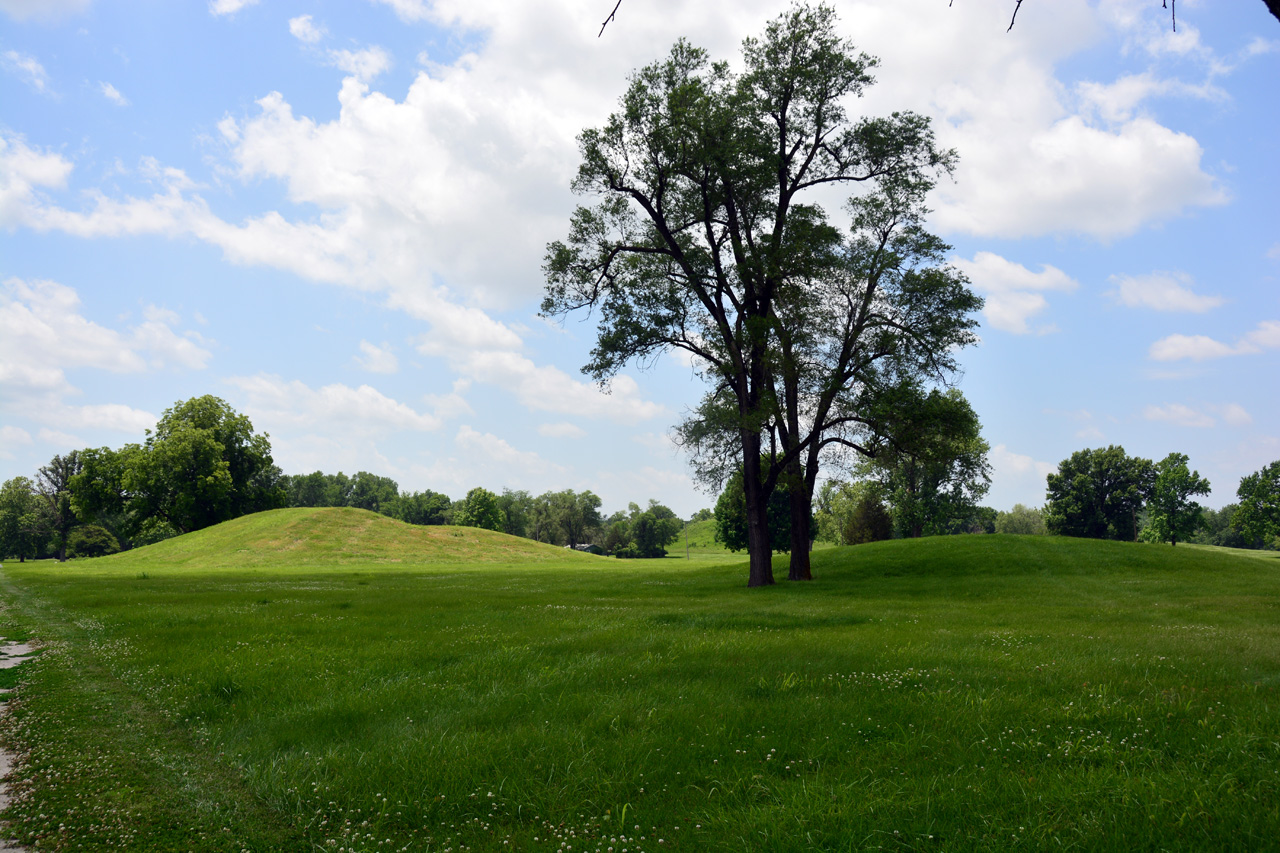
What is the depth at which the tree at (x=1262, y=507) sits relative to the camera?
81.5 metres

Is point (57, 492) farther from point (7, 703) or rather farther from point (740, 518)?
point (7, 703)

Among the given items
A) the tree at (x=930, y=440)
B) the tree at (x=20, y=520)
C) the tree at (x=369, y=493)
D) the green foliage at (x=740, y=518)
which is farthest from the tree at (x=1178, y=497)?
the tree at (x=20, y=520)

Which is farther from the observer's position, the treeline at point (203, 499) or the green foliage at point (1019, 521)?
the green foliage at point (1019, 521)

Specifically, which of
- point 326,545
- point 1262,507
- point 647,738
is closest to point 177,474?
point 326,545

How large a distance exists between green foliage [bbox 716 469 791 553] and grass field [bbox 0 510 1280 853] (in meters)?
55.7

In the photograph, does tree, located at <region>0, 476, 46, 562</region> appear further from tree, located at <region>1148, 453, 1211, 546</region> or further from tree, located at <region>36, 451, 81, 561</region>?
tree, located at <region>1148, 453, 1211, 546</region>

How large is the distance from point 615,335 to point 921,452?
1490cm

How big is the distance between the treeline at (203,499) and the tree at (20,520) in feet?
0.63

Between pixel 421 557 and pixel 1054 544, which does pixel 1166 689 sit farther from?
pixel 421 557

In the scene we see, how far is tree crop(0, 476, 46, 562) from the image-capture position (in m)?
118

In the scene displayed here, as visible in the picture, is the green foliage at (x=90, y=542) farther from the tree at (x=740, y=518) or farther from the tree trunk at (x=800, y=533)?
the tree trunk at (x=800, y=533)

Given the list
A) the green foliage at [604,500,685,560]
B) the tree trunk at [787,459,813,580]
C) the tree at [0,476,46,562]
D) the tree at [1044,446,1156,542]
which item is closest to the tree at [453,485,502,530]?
the green foliage at [604,500,685,560]

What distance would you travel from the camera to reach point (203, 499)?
87.0 meters

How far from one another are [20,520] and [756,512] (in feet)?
489
